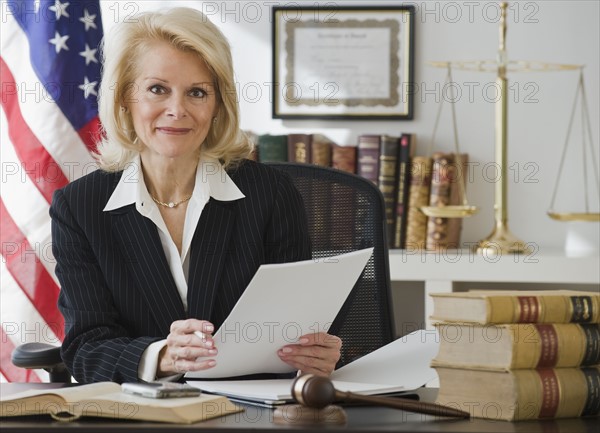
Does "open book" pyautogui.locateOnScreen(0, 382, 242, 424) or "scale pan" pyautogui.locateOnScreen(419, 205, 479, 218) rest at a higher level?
"scale pan" pyautogui.locateOnScreen(419, 205, 479, 218)

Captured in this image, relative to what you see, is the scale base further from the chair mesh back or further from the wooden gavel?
the wooden gavel

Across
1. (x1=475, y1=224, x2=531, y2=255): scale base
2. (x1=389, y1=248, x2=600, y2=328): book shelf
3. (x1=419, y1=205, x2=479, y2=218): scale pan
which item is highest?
(x1=419, y1=205, x2=479, y2=218): scale pan

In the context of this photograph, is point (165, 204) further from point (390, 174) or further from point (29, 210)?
point (390, 174)

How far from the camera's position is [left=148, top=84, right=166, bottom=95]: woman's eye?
1879mm

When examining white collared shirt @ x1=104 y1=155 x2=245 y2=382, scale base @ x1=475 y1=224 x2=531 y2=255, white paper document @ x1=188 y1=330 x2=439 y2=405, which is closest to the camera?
white paper document @ x1=188 y1=330 x2=439 y2=405

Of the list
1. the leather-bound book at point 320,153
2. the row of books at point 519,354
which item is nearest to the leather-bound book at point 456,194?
the leather-bound book at point 320,153

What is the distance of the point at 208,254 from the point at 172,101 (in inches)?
12.5

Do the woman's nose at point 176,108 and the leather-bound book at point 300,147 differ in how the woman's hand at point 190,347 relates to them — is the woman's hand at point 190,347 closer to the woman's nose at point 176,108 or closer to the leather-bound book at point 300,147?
the woman's nose at point 176,108

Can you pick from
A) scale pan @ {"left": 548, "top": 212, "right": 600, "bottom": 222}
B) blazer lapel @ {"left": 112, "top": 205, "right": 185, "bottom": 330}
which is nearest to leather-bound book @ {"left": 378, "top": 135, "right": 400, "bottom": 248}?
scale pan @ {"left": 548, "top": 212, "right": 600, "bottom": 222}

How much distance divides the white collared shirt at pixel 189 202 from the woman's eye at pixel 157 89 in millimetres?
Answer: 159

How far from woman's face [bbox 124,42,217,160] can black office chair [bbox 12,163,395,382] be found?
0.26 metres

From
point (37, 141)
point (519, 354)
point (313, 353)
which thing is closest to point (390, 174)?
point (37, 141)

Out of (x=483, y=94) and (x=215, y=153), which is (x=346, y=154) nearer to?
(x=483, y=94)

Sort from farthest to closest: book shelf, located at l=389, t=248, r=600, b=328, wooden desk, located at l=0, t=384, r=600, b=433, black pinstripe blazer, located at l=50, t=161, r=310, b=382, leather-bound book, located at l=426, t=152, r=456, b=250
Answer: leather-bound book, located at l=426, t=152, r=456, b=250
book shelf, located at l=389, t=248, r=600, b=328
black pinstripe blazer, located at l=50, t=161, r=310, b=382
wooden desk, located at l=0, t=384, r=600, b=433
